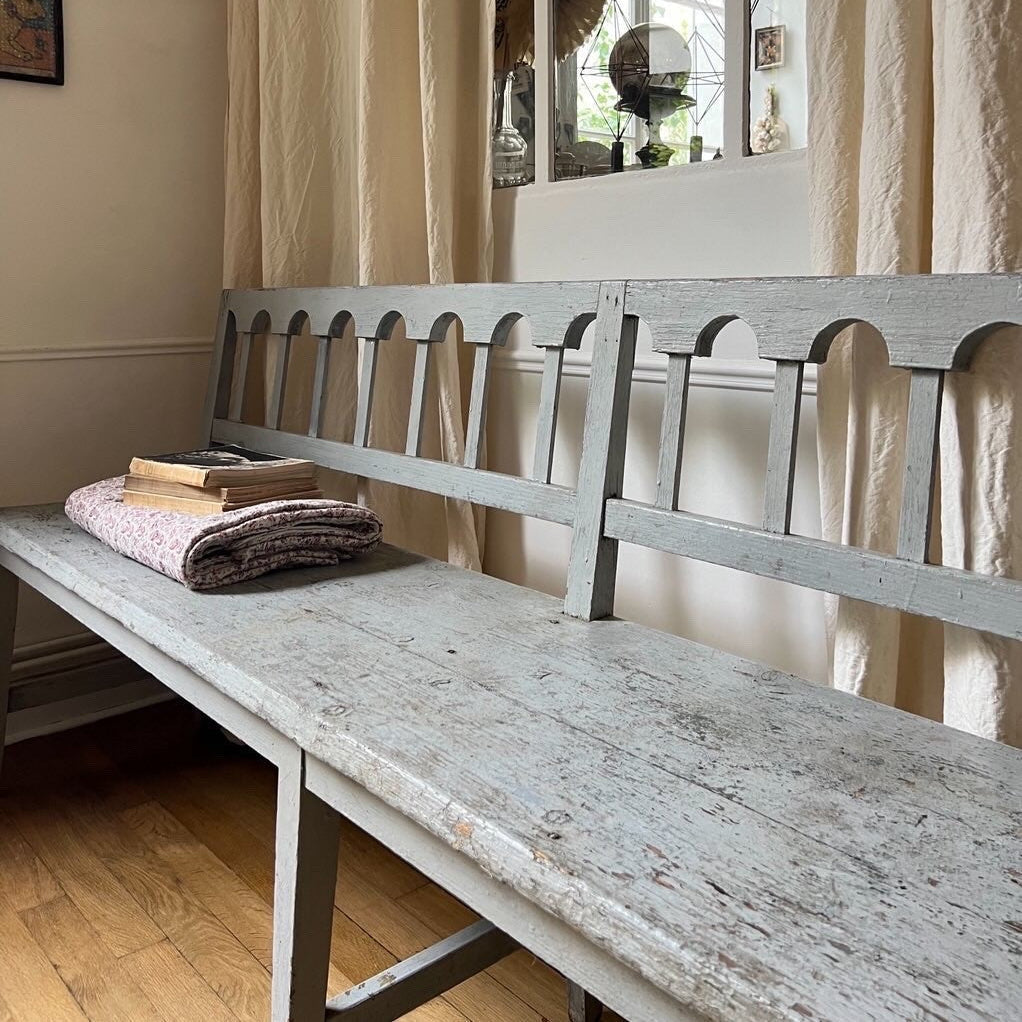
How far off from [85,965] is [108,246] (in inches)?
54.1

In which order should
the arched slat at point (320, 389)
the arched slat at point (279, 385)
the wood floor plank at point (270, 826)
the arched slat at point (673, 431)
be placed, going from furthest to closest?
the arched slat at point (279, 385) → the arched slat at point (320, 389) → the wood floor plank at point (270, 826) → the arched slat at point (673, 431)

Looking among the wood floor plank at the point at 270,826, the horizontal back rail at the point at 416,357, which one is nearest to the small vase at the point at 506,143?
the horizontal back rail at the point at 416,357

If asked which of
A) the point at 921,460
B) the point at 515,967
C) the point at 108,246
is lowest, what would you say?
the point at 515,967

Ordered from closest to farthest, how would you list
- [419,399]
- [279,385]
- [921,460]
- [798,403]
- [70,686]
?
[921,460], [798,403], [419,399], [279,385], [70,686]

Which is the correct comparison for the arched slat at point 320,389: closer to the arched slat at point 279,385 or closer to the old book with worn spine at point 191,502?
the arched slat at point 279,385

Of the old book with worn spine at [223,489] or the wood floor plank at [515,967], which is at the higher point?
the old book with worn spine at [223,489]

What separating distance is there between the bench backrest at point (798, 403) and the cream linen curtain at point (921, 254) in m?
0.07

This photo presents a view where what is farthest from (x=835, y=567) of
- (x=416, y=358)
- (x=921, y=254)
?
(x=416, y=358)

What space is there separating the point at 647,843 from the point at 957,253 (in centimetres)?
68

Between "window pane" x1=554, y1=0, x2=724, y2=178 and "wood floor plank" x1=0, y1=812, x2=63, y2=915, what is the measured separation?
1.43m

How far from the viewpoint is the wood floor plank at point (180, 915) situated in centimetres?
Result: 140

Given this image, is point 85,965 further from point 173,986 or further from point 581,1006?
point 581,1006

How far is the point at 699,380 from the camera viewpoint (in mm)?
1477

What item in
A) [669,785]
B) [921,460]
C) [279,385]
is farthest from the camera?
[279,385]
